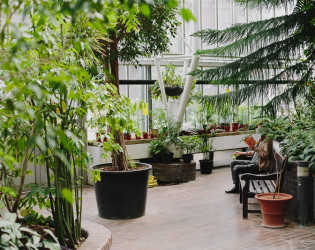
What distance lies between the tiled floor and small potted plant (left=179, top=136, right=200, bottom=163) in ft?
4.11

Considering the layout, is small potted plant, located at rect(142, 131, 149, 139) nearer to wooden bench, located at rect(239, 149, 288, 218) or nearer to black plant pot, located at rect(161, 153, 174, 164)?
black plant pot, located at rect(161, 153, 174, 164)

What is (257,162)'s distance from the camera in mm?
7270

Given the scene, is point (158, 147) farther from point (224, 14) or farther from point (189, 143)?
point (224, 14)

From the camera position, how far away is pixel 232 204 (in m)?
6.81

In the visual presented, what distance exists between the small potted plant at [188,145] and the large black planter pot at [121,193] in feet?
9.46

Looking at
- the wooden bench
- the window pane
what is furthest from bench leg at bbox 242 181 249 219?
the window pane

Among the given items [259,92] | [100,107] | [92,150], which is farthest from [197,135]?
[100,107]

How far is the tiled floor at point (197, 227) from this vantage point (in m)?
4.83

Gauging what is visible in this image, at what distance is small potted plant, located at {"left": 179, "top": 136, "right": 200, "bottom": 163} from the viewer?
888 cm

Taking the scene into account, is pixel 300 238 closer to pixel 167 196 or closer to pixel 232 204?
pixel 232 204

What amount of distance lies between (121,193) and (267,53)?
2.46 metres

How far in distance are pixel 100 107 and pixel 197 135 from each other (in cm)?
615

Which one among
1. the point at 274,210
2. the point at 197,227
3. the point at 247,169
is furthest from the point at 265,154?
the point at 197,227

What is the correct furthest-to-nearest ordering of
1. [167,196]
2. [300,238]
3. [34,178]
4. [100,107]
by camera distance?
[34,178], [167,196], [300,238], [100,107]
